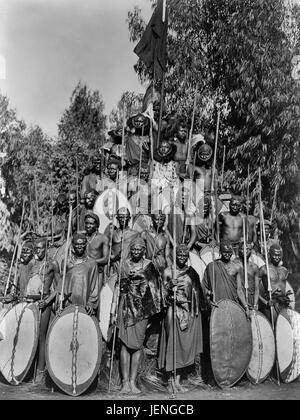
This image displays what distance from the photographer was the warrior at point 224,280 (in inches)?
334

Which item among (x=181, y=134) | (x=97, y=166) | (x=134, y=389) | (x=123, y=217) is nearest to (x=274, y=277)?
(x=123, y=217)

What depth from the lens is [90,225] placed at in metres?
9.52

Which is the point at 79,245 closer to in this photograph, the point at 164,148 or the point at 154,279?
the point at 154,279

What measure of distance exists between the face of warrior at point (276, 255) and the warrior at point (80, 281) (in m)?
2.73

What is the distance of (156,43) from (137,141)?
2.30 metres

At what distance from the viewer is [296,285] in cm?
1830

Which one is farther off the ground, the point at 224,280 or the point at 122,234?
the point at 122,234

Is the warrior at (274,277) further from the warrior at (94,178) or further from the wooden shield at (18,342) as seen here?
the warrior at (94,178)

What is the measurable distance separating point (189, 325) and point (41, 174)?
13.9 m

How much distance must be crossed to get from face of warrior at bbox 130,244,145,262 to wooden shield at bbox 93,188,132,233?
8.43ft

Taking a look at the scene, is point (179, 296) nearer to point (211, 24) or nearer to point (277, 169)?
point (277, 169)
